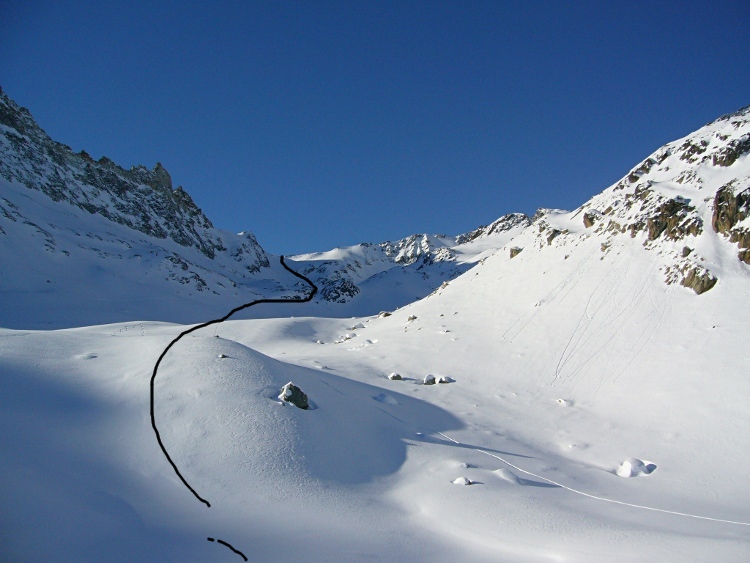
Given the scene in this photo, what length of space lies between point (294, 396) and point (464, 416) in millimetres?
9140

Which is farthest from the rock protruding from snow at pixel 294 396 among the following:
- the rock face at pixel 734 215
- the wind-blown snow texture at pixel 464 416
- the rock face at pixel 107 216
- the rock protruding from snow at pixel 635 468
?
the rock face at pixel 107 216

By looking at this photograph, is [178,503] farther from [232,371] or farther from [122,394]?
[232,371]

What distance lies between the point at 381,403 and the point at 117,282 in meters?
57.5

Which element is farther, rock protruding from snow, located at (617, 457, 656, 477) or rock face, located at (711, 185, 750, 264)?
rock face, located at (711, 185, 750, 264)

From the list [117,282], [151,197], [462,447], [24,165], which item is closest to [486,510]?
[462,447]

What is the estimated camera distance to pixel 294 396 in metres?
13.5

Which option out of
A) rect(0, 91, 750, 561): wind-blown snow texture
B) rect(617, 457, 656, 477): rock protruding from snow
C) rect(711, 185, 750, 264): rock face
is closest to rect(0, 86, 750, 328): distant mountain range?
rect(711, 185, 750, 264): rock face

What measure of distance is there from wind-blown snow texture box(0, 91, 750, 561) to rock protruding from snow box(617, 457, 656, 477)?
0.08 m

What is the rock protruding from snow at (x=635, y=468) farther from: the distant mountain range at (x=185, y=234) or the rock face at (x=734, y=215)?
the rock face at (x=734, y=215)

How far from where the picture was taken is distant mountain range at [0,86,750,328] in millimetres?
27706

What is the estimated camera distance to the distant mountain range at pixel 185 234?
27706 mm

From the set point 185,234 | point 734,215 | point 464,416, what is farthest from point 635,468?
point 185,234

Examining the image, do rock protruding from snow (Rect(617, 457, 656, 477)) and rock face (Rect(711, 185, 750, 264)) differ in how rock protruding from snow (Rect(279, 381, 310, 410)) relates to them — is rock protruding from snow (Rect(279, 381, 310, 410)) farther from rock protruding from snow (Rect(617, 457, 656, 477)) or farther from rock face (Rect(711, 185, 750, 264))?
rock face (Rect(711, 185, 750, 264))

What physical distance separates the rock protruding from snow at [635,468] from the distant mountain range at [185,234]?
13889 mm
